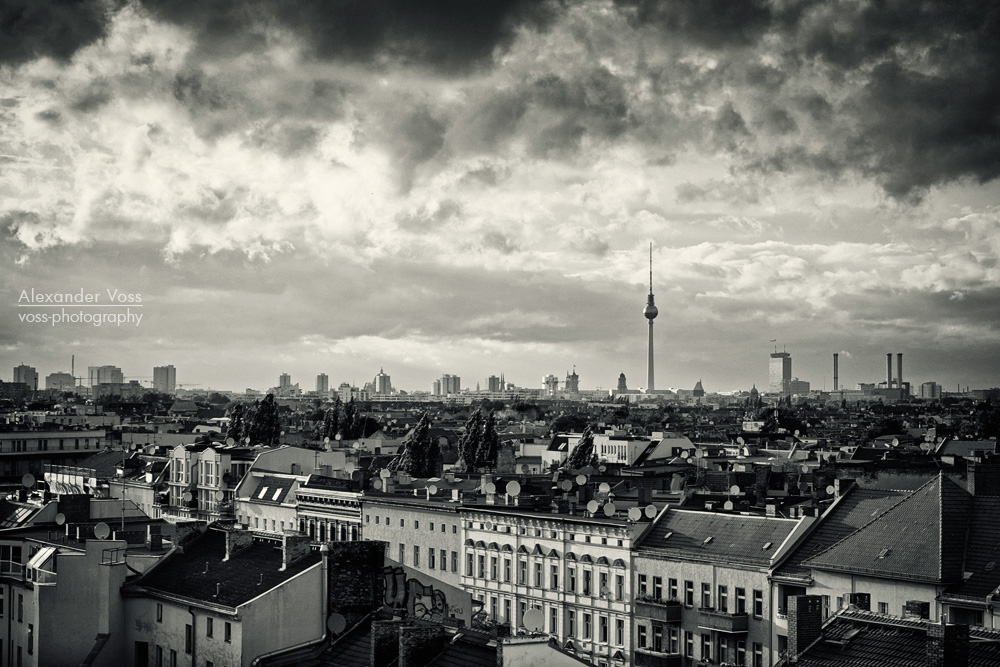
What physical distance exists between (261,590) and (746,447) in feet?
458

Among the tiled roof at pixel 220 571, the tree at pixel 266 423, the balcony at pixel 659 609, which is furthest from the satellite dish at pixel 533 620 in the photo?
the tree at pixel 266 423

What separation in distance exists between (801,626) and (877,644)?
11.8ft

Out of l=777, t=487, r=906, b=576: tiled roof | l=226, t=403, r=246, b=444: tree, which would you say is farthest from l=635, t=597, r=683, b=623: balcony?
l=226, t=403, r=246, b=444: tree

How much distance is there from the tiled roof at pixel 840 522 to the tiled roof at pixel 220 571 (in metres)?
26.3

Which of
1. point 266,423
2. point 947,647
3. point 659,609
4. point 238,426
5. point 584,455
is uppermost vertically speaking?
point 266,423

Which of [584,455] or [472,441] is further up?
[472,441]

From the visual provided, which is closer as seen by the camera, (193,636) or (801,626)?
(801,626)

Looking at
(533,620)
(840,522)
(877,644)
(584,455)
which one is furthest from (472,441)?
(877,644)

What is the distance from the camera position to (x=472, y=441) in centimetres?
15438

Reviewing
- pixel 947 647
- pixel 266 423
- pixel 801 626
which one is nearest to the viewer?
pixel 947 647

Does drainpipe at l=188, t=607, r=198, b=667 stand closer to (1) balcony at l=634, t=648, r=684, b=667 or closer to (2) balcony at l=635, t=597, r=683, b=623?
(1) balcony at l=634, t=648, r=684, b=667

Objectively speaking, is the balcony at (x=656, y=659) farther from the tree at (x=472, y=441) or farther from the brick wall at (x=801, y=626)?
the tree at (x=472, y=441)

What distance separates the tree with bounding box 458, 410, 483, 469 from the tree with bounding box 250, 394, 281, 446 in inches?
1036

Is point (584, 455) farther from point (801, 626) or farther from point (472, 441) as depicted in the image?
point (801, 626)
